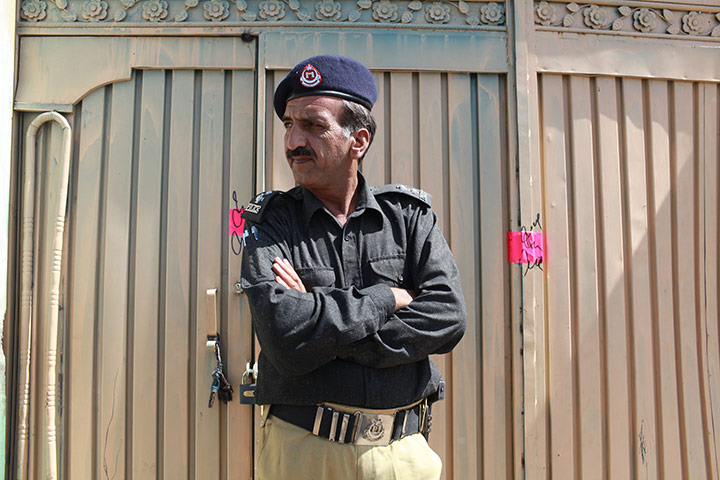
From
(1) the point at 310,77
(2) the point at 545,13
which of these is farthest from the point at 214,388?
(2) the point at 545,13

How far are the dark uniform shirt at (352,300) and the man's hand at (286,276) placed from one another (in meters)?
0.03

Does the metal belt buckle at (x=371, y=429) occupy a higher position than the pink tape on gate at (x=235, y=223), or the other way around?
the pink tape on gate at (x=235, y=223)

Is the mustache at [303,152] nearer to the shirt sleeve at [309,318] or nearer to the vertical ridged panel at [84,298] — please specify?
the shirt sleeve at [309,318]

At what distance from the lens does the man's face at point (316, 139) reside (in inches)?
79.6

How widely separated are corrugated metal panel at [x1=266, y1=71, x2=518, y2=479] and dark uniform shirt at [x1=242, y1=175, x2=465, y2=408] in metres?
0.80

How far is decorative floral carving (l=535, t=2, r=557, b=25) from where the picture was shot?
10.1 feet

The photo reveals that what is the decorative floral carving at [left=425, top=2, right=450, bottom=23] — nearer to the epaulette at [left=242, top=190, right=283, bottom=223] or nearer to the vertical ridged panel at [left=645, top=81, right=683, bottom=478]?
the vertical ridged panel at [left=645, top=81, right=683, bottom=478]

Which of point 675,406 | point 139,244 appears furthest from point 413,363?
point 675,406

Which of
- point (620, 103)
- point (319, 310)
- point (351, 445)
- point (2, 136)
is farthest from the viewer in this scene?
point (620, 103)

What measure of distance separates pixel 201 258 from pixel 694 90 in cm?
321

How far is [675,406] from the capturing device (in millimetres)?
3051

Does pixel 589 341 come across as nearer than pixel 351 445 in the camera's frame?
No

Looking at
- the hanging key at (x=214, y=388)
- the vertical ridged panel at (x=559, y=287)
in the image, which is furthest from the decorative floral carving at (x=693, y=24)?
the hanging key at (x=214, y=388)

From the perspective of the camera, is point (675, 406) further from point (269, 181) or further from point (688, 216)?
point (269, 181)
